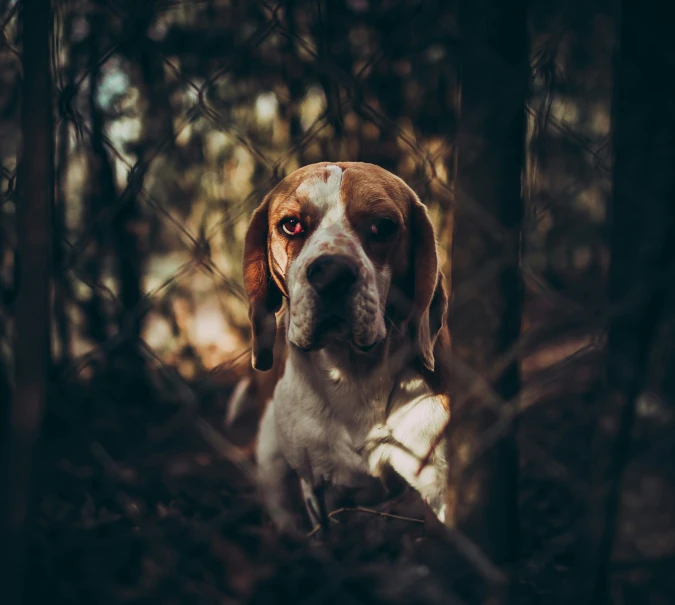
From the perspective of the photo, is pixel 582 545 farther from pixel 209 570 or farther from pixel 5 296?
pixel 5 296

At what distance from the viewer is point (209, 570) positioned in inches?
44.3

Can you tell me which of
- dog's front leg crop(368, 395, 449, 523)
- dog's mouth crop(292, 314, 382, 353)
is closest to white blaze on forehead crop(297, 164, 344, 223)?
dog's mouth crop(292, 314, 382, 353)

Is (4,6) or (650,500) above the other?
(4,6)

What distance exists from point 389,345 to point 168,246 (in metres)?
1.58

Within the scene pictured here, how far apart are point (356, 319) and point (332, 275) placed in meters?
0.12

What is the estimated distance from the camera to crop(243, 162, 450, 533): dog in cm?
124

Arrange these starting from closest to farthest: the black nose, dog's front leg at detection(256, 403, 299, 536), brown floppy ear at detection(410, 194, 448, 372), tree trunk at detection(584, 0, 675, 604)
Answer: tree trunk at detection(584, 0, 675, 604), the black nose, brown floppy ear at detection(410, 194, 448, 372), dog's front leg at detection(256, 403, 299, 536)

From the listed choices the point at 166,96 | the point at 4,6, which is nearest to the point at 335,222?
the point at 4,6

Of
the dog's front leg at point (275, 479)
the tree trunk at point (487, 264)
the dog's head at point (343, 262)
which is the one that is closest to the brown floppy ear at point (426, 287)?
the dog's head at point (343, 262)

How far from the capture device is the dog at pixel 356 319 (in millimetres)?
1244

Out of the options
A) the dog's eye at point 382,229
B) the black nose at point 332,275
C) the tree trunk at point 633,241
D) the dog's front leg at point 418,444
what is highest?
the dog's eye at point 382,229

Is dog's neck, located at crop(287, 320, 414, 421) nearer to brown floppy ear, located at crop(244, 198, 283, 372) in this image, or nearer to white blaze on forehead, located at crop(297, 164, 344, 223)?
brown floppy ear, located at crop(244, 198, 283, 372)

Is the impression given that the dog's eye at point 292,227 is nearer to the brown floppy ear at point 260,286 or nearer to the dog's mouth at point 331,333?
the brown floppy ear at point 260,286

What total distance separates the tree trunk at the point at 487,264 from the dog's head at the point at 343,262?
0.44 m
